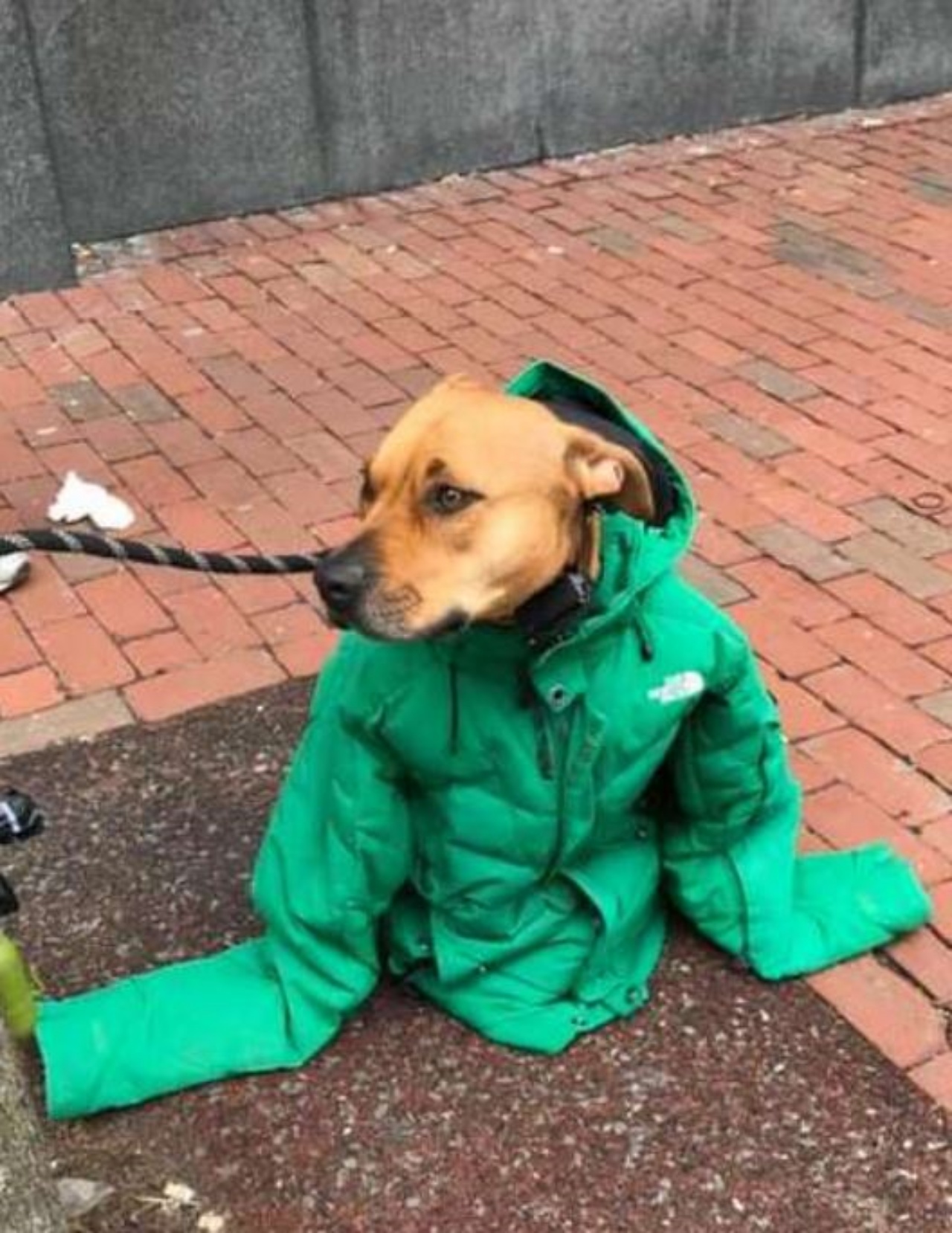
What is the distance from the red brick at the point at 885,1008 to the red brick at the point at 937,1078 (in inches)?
0.6

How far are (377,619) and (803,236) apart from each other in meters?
5.03

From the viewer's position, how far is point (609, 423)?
2.92m

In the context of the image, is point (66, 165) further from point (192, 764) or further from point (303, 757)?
point (303, 757)

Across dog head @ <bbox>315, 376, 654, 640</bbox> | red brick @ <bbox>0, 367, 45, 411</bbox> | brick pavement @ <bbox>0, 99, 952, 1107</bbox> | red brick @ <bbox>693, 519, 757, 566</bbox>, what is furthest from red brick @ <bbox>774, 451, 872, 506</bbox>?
dog head @ <bbox>315, 376, 654, 640</bbox>

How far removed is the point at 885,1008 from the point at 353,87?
5301 mm

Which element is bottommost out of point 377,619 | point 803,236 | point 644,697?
point 803,236

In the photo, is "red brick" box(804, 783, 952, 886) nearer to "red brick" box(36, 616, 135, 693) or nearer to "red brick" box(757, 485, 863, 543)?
"red brick" box(757, 485, 863, 543)

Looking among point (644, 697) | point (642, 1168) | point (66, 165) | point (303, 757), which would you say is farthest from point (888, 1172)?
point (66, 165)

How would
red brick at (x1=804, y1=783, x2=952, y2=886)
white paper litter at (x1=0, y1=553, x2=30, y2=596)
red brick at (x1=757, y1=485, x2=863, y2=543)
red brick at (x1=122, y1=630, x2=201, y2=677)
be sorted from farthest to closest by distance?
red brick at (x1=757, y1=485, x2=863, y2=543)
white paper litter at (x1=0, y1=553, x2=30, y2=596)
red brick at (x1=122, y1=630, x2=201, y2=677)
red brick at (x1=804, y1=783, x2=952, y2=886)

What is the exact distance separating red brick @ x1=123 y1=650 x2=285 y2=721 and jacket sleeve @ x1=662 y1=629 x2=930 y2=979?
1327 millimetres

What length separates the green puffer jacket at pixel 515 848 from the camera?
2.97m

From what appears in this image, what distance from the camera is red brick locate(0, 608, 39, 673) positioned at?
176 inches

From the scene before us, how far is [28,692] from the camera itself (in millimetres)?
4363

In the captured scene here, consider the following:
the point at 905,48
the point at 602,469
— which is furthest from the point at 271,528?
the point at 905,48
